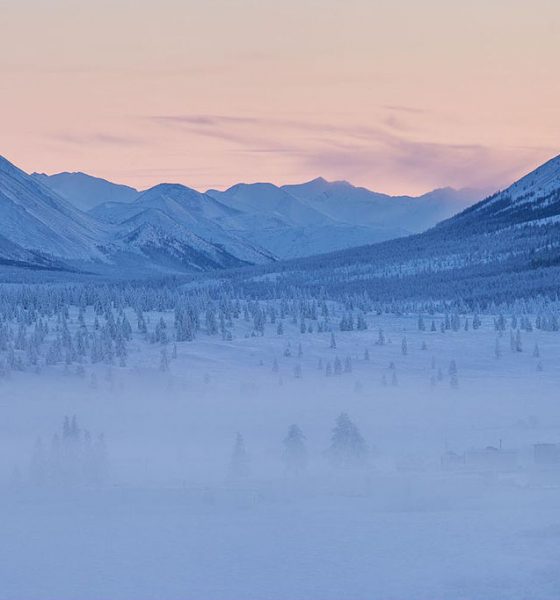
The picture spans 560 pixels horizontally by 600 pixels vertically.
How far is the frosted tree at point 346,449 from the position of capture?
50219mm

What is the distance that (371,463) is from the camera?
5125 centimetres

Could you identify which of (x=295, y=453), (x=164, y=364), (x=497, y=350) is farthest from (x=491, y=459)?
(x=497, y=350)

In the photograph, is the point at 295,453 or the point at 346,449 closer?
the point at 295,453

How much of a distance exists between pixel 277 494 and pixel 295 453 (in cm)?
185

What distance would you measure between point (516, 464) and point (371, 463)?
14.4 ft

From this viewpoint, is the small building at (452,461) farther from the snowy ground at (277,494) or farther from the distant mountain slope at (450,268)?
the distant mountain slope at (450,268)

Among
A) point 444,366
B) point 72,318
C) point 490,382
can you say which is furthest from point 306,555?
point 72,318

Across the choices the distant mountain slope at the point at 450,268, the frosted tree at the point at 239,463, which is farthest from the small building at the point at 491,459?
the distant mountain slope at the point at 450,268

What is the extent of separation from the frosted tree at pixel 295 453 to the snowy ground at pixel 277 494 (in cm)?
43

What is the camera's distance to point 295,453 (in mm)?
49500

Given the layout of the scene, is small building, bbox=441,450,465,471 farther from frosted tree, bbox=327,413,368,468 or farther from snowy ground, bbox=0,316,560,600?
frosted tree, bbox=327,413,368,468

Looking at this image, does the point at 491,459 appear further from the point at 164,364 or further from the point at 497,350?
the point at 497,350

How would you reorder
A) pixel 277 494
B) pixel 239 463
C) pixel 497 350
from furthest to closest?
1. pixel 497 350
2. pixel 239 463
3. pixel 277 494

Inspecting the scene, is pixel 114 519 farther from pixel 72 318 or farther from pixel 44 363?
pixel 72 318
